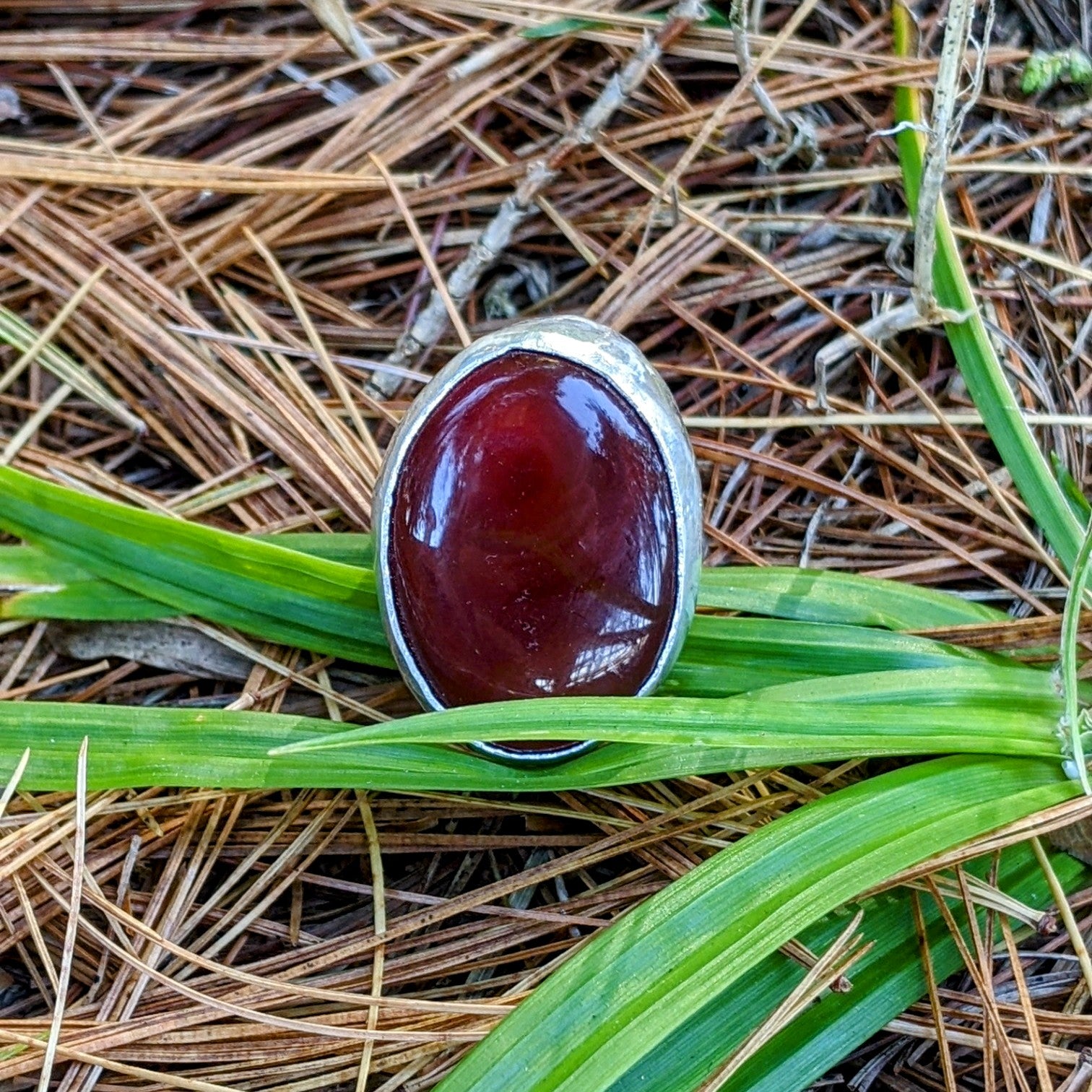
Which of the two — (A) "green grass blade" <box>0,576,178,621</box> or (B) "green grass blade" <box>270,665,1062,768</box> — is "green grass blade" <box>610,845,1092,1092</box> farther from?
(A) "green grass blade" <box>0,576,178,621</box>

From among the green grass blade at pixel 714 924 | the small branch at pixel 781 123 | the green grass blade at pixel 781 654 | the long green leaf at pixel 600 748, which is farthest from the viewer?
the small branch at pixel 781 123

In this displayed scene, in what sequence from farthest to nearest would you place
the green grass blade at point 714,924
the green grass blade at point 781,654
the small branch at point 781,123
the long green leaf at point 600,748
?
the small branch at point 781,123
the green grass blade at point 781,654
the long green leaf at point 600,748
the green grass blade at point 714,924

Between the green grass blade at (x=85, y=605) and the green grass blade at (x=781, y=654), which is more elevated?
the green grass blade at (x=85, y=605)

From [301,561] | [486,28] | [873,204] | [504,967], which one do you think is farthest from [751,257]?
[504,967]

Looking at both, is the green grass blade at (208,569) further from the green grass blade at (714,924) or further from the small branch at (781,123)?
the small branch at (781,123)

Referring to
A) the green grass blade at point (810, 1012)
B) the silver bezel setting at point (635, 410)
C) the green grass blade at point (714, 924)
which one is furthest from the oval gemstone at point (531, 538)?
the green grass blade at point (810, 1012)

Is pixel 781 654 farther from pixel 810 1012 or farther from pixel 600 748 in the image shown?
pixel 810 1012
